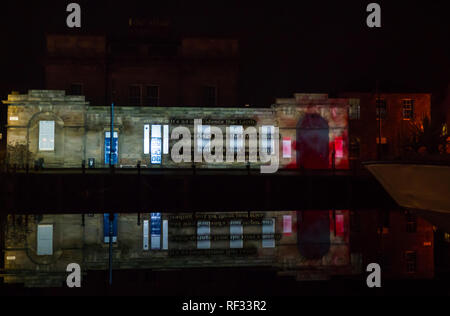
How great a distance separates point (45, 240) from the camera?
1151 cm

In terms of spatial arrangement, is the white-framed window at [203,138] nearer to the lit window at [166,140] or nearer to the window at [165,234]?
the lit window at [166,140]

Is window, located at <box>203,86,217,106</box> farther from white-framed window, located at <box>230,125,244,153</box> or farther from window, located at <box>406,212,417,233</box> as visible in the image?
window, located at <box>406,212,417,233</box>

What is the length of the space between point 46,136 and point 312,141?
17082 mm

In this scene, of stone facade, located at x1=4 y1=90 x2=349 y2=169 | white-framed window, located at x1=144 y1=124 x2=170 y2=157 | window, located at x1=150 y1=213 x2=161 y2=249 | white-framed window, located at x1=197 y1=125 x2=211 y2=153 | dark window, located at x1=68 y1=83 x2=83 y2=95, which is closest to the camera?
window, located at x1=150 y1=213 x2=161 y2=249

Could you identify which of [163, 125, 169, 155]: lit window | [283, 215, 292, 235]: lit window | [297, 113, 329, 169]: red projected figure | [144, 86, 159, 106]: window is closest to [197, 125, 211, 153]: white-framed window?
[163, 125, 169, 155]: lit window

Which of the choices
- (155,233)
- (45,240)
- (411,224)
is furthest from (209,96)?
(45,240)

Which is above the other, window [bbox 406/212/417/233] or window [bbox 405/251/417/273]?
window [bbox 405/251/417/273]

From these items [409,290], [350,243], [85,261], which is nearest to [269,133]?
[350,243]

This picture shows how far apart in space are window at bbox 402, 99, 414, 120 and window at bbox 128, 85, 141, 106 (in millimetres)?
20143

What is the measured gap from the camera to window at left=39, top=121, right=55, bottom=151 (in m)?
28.5

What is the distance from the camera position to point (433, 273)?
7.22 m

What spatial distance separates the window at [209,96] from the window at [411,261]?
2685 cm
